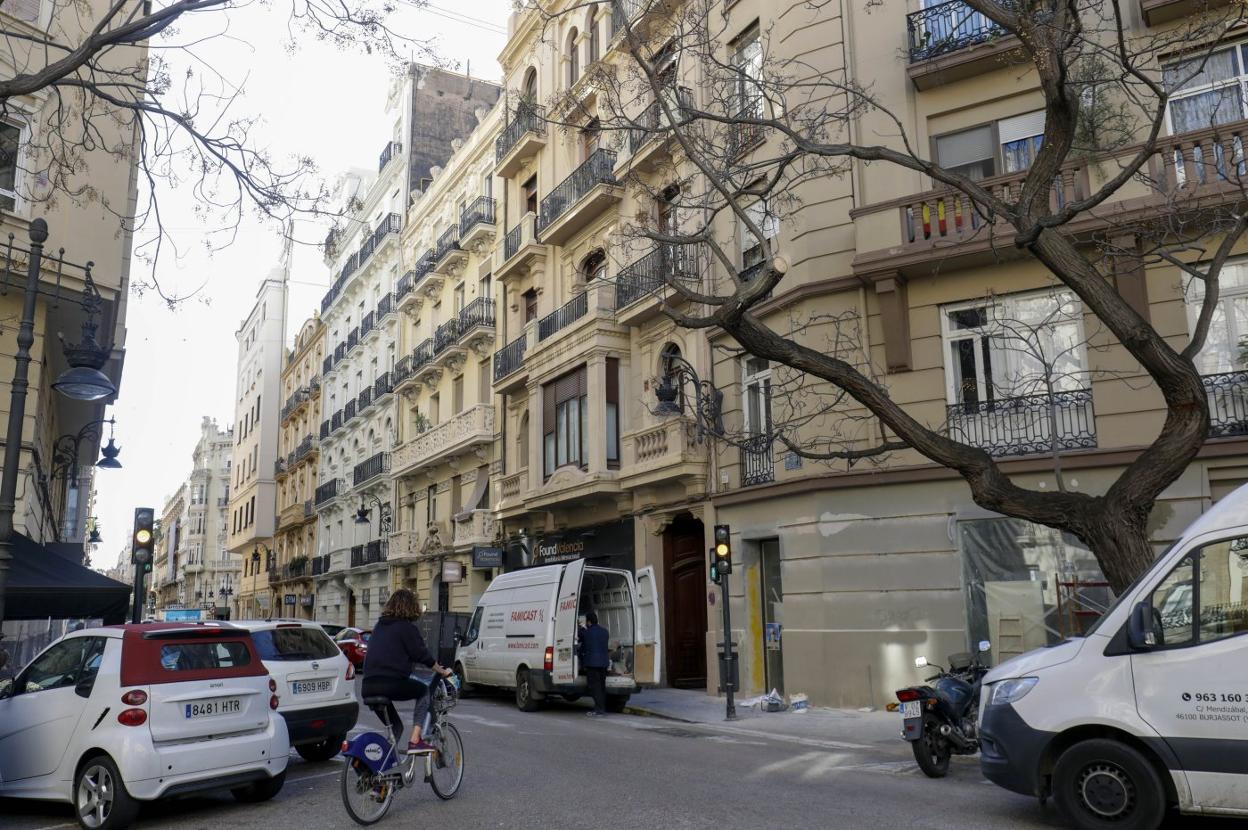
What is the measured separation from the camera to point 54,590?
1199 cm

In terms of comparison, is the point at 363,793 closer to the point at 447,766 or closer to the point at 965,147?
the point at 447,766

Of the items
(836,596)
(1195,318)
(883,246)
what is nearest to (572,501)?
(836,596)

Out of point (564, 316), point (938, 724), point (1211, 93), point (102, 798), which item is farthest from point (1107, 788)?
point (564, 316)

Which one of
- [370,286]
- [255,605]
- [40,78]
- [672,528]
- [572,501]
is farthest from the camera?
[255,605]

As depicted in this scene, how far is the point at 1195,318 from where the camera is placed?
13.5 metres

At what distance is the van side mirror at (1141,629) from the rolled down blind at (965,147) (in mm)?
A: 10834

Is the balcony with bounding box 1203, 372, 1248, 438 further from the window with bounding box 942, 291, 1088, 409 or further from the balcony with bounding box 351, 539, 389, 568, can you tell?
the balcony with bounding box 351, 539, 389, 568

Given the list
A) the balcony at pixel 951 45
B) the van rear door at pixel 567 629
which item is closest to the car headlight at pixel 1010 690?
the van rear door at pixel 567 629

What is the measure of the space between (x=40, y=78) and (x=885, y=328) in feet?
38.5

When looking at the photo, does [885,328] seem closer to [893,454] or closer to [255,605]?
[893,454]

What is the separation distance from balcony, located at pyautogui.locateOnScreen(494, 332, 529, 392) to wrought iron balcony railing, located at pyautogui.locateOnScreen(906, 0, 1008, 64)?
13.5 m

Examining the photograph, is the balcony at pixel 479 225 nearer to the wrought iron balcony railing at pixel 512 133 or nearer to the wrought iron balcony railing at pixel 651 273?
the wrought iron balcony railing at pixel 512 133

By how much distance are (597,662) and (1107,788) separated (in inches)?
402

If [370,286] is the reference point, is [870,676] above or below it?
below
